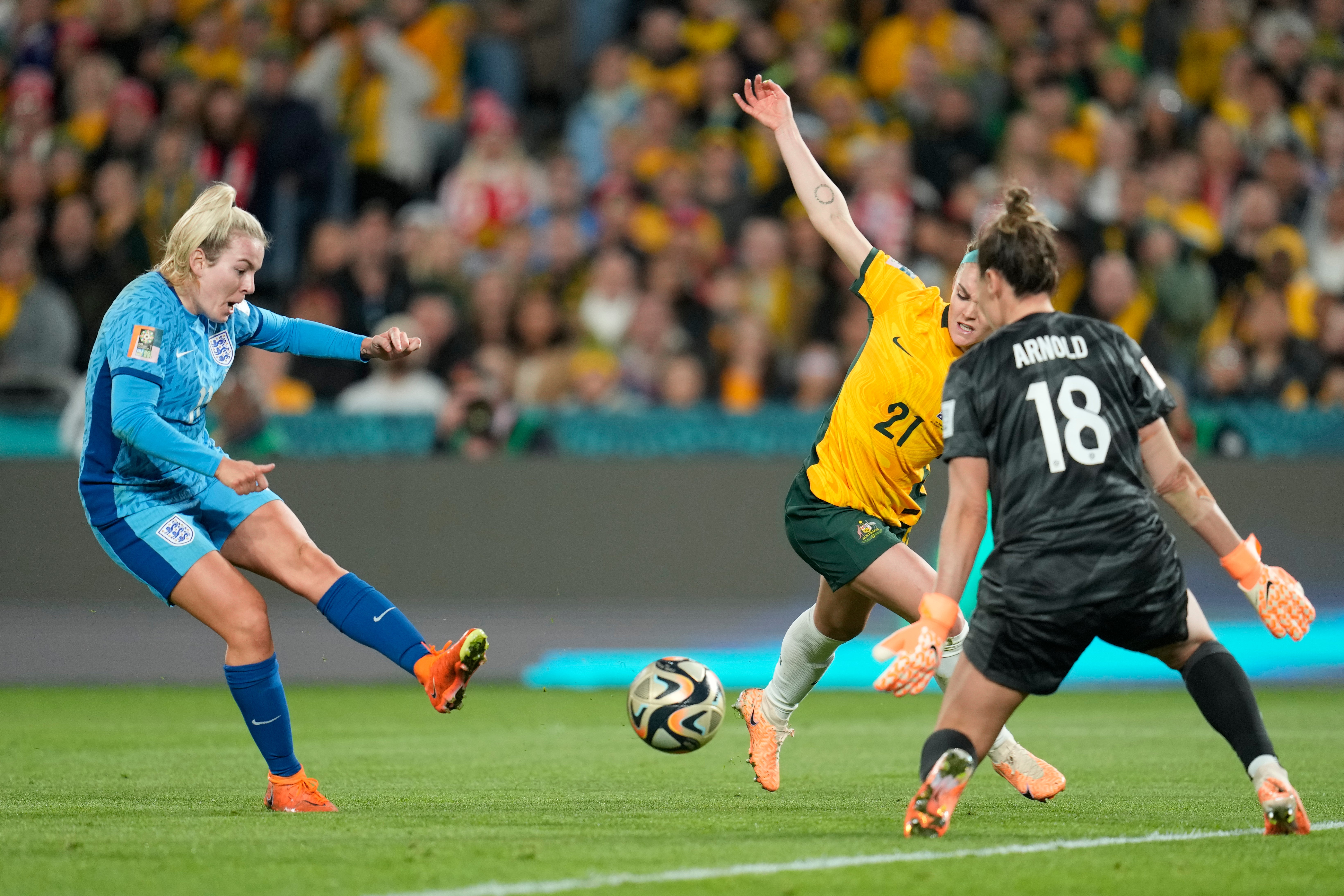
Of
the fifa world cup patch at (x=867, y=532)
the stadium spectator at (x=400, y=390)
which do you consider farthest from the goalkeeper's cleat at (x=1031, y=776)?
the stadium spectator at (x=400, y=390)

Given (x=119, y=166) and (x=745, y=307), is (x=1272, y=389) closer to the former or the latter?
(x=745, y=307)

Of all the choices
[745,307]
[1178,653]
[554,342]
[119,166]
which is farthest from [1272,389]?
[119,166]

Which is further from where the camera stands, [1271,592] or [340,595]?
[340,595]

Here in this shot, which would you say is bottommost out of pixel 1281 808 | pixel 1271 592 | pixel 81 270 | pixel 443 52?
pixel 1281 808

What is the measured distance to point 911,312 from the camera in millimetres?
6215

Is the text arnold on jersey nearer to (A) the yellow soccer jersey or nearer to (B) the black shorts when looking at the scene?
(B) the black shorts

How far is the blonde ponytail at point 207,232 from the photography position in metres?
5.84

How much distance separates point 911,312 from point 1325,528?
6.42m

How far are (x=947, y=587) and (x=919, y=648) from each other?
21 cm

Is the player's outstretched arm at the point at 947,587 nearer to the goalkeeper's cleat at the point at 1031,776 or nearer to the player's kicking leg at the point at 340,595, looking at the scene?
the goalkeeper's cleat at the point at 1031,776

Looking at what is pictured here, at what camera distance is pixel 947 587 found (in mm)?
4867

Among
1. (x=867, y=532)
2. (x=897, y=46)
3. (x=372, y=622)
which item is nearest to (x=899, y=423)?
(x=867, y=532)

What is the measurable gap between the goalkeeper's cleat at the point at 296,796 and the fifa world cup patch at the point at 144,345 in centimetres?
151

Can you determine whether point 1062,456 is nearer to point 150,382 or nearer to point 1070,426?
point 1070,426
